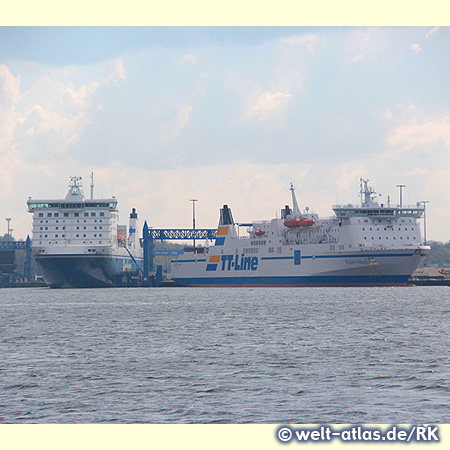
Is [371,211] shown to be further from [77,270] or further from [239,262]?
[77,270]

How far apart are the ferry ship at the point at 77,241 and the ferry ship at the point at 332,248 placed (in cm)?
1637

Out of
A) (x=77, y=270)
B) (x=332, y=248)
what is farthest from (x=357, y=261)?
(x=77, y=270)

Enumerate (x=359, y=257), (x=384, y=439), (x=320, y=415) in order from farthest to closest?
1. (x=359, y=257)
2. (x=320, y=415)
3. (x=384, y=439)

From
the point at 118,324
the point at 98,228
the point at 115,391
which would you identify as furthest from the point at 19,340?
the point at 98,228

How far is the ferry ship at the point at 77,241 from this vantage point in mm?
100688

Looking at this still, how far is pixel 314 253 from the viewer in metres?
90.6

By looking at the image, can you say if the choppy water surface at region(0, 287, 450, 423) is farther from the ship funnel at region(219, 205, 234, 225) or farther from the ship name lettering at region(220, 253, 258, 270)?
the ship funnel at region(219, 205, 234, 225)

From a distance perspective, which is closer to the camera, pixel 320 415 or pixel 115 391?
pixel 320 415

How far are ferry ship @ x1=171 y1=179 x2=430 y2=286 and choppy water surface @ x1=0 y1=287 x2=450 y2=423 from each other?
141 feet

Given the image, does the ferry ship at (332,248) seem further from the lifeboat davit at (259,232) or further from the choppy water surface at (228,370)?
the choppy water surface at (228,370)

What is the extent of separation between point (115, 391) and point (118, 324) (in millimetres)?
21496

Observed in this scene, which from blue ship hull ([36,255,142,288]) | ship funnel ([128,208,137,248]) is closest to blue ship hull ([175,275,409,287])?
blue ship hull ([36,255,142,288])

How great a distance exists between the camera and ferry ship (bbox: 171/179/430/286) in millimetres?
88312

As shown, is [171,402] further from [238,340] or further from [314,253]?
[314,253]
